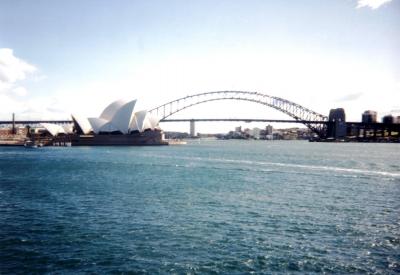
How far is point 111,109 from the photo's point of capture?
9400cm

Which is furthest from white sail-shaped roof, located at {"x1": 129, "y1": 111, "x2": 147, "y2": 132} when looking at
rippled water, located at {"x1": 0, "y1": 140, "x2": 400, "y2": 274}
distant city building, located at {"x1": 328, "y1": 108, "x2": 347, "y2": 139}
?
distant city building, located at {"x1": 328, "y1": 108, "x2": 347, "y2": 139}

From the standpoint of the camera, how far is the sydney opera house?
89750 millimetres

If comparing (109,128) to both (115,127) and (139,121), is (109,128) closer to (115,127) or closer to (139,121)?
(115,127)

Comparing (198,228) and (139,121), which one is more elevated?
(139,121)

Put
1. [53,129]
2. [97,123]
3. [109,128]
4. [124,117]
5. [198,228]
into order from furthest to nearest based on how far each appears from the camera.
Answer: [53,129]
[97,123]
[109,128]
[124,117]
[198,228]

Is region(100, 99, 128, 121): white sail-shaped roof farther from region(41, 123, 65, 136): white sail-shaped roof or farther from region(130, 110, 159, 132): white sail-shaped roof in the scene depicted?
region(41, 123, 65, 136): white sail-shaped roof

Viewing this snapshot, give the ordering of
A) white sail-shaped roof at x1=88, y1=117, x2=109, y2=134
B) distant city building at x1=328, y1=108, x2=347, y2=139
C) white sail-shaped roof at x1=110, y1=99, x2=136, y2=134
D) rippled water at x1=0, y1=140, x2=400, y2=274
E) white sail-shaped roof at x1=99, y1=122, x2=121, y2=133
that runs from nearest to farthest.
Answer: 1. rippled water at x1=0, y1=140, x2=400, y2=274
2. white sail-shaped roof at x1=110, y1=99, x2=136, y2=134
3. white sail-shaped roof at x1=99, y1=122, x2=121, y2=133
4. white sail-shaped roof at x1=88, y1=117, x2=109, y2=134
5. distant city building at x1=328, y1=108, x2=347, y2=139

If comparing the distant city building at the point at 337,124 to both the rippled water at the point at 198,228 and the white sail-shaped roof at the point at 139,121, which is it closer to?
the white sail-shaped roof at the point at 139,121

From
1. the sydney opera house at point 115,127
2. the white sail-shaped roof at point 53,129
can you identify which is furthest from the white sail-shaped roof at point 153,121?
the white sail-shaped roof at point 53,129

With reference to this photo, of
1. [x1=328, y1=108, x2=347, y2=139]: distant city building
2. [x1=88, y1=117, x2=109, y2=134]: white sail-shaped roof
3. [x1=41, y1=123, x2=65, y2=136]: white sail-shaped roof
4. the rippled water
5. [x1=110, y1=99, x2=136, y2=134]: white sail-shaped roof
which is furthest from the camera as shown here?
[x1=328, y1=108, x2=347, y2=139]: distant city building

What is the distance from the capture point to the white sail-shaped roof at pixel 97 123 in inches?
3632

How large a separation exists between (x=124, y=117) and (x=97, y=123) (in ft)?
28.7

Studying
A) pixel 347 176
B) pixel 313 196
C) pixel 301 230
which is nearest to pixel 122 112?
pixel 347 176

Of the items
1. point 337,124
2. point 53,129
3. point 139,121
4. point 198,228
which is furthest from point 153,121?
point 198,228
